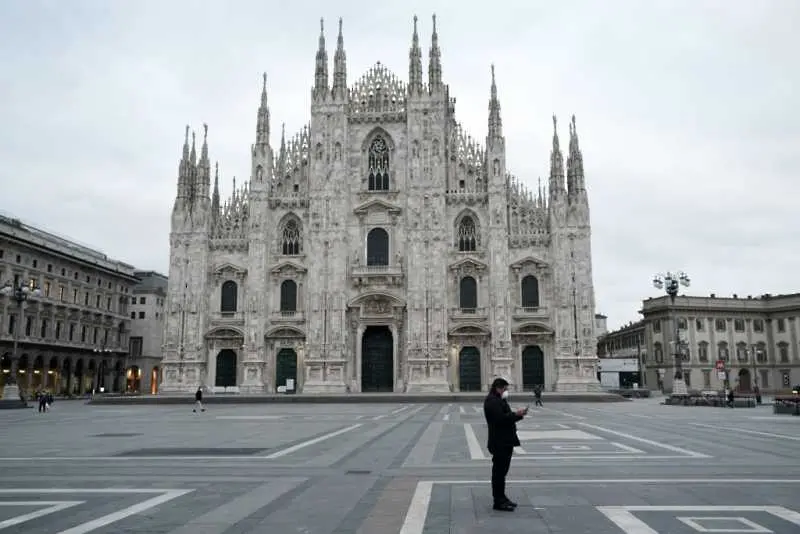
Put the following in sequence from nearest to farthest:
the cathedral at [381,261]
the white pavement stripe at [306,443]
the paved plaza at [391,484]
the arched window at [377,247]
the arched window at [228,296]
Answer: the paved plaza at [391,484]
the white pavement stripe at [306,443]
the cathedral at [381,261]
the arched window at [377,247]
the arched window at [228,296]

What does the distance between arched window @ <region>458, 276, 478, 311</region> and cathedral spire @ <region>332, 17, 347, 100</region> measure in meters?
17.1

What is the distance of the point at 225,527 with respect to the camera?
7.02 meters

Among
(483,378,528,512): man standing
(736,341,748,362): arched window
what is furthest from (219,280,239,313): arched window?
(736,341,748,362): arched window

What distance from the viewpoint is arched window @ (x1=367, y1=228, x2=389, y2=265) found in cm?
5291

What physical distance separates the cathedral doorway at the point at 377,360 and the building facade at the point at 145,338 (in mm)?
34626

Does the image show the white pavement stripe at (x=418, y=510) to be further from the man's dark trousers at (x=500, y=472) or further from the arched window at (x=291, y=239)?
the arched window at (x=291, y=239)

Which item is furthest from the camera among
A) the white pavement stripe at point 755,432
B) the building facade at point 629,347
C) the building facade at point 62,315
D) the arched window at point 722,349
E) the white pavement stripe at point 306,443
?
the arched window at point 722,349

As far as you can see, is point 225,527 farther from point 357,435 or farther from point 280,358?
point 280,358

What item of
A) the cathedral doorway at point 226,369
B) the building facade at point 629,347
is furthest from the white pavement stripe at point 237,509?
the building facade at point 629,347

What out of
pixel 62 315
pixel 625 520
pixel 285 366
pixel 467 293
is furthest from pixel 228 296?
pixel 625 520

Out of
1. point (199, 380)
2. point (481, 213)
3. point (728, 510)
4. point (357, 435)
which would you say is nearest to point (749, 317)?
point (481, 213)

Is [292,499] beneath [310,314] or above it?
beneath

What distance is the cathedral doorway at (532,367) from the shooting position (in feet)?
167

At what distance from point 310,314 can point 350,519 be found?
A: 44.4 m
